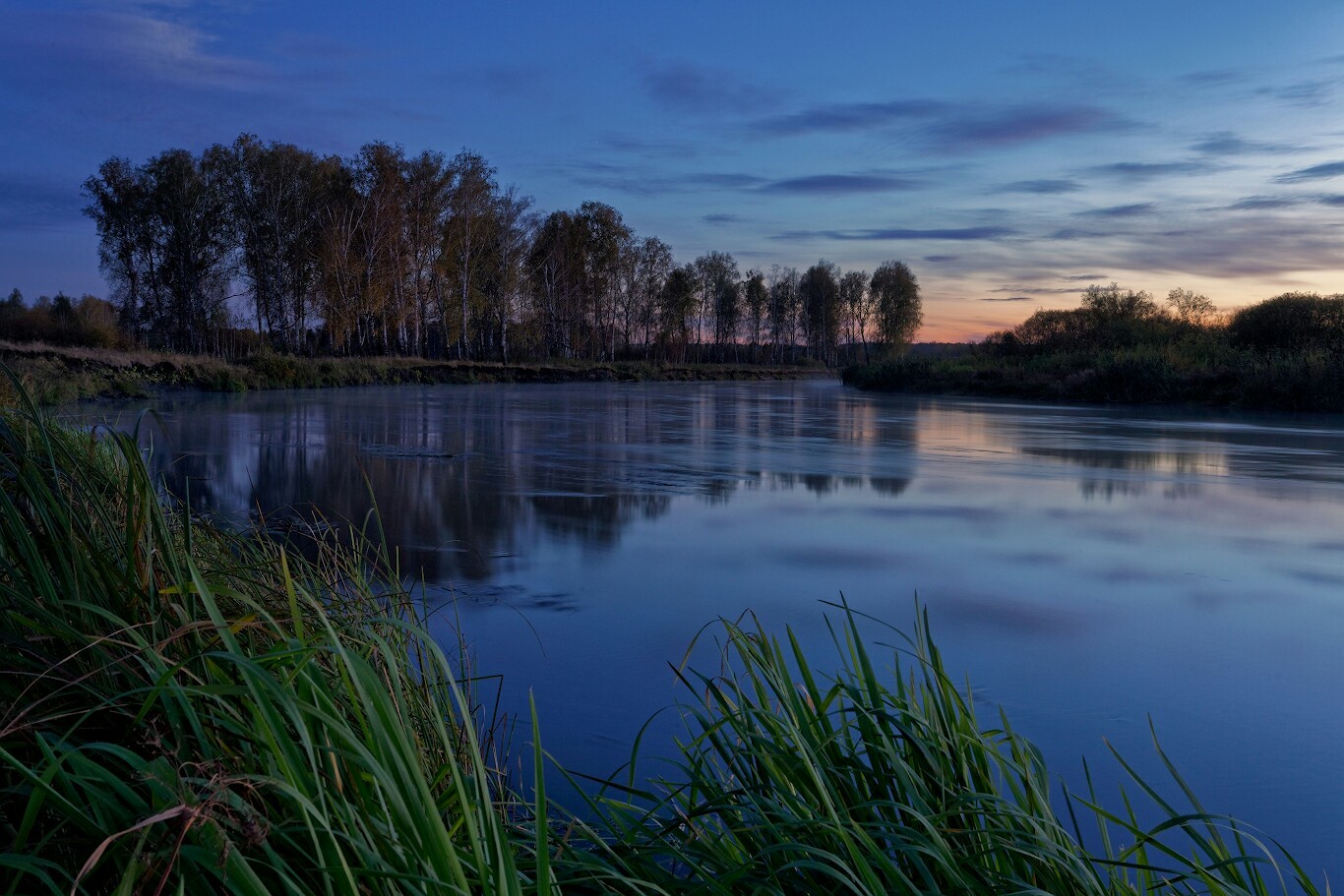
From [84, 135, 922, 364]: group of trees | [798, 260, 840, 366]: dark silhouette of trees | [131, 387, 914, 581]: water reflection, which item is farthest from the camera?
[798, 260, 840, 366]: dark silhouette of trees

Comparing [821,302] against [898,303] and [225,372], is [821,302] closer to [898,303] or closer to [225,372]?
[898,303]

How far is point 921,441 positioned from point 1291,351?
15.7 meters

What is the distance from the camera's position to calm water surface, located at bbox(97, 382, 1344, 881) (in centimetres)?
292

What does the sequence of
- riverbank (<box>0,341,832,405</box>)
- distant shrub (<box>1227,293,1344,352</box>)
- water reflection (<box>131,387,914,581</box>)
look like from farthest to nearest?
distant shrub (<box>1227,293,1344,352</box>)
riverbank (<box>0,341,832,405</box>)
water reflection (<box>131,387,914,581</box>)

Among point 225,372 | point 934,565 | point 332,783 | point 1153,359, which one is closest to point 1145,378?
point 1153,359

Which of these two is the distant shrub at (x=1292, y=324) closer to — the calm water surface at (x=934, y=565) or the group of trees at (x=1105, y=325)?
the group of trees at (x=1105, y=325)

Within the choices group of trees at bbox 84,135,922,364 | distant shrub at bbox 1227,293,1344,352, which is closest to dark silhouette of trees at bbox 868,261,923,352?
group of trees at bbox 84,135,922,364

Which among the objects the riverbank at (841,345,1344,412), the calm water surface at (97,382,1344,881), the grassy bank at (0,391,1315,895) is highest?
the riverbank at (841,345,1344,412)

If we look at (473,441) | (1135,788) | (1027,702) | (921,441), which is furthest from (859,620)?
(921,441)

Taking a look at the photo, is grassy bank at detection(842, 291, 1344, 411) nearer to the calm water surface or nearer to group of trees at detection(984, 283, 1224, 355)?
group of trees at detection(984, 283, 1224, 355)

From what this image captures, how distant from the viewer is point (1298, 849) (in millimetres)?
2166

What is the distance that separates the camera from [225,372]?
79.0 feet

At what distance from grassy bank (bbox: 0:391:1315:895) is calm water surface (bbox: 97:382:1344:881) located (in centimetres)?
69

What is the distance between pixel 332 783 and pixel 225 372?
25387mm
